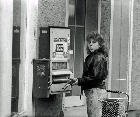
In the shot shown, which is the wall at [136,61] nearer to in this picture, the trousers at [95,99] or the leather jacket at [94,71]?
the leather jacket at [94,71]

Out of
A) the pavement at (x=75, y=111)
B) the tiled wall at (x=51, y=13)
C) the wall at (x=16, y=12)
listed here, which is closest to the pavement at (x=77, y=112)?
the pavement at (x=75, y=111)

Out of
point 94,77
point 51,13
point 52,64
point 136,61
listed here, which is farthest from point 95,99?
point 136,61

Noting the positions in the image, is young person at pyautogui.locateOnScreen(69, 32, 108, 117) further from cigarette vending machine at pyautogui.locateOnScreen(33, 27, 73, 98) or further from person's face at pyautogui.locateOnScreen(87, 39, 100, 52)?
cigarette vending machine at pyautogui.locateOnScreen(33, 27, 73, 98)

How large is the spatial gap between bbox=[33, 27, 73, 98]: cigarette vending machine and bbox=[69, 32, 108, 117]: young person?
1784 millimetres

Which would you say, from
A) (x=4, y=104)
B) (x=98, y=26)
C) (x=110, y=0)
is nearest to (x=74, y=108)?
(x=98, y=26)

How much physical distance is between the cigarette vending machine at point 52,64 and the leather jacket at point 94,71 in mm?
1777

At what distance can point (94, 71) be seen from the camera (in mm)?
6242

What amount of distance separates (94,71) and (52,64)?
2224mm

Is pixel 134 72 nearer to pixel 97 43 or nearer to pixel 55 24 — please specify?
pixel 55 24

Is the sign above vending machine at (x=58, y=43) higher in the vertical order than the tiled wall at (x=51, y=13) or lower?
lower

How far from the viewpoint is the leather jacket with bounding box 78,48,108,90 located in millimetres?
6242

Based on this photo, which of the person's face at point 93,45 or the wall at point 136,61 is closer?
the person's face at point 93,45

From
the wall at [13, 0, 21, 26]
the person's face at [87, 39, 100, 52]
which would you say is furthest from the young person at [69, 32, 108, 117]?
the wall at [13, 0, 21, 26]

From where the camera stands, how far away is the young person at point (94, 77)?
246 inches
